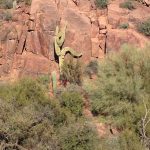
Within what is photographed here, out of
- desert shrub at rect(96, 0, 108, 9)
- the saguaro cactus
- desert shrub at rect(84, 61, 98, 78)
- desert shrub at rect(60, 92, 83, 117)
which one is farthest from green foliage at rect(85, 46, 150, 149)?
desert shrub at rect(96, 0, 108, 9)

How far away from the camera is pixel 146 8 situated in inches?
1300

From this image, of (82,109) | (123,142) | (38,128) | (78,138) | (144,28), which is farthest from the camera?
(144,28)

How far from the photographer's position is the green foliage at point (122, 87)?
78.2 ft

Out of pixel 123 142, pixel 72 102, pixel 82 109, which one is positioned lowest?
pixel 82 109

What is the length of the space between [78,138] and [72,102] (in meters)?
4.51

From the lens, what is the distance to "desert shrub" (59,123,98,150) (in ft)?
65.5

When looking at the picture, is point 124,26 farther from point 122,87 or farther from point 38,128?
point 38,128

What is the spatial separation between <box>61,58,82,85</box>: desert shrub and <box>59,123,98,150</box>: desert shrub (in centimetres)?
718

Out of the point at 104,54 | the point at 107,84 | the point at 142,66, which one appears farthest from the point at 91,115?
the point at 104,54

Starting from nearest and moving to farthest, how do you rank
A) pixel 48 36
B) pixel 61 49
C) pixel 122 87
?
pixel 122 87, pixel 61 49, pixel 48 36

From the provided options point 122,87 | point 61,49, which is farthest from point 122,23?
point 122,87

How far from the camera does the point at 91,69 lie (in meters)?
28.5

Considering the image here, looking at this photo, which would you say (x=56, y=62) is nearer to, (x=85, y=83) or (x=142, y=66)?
(x=85, y=83)

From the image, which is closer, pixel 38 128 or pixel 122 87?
pixel 38 128
